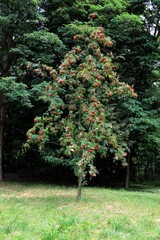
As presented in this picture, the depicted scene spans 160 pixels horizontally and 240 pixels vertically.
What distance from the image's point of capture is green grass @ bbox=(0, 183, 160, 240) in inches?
154

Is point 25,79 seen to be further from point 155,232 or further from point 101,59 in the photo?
point 155,232

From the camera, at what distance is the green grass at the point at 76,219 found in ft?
12.8

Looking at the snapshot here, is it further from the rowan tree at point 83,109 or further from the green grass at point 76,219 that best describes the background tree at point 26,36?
the green grass at point 76,219

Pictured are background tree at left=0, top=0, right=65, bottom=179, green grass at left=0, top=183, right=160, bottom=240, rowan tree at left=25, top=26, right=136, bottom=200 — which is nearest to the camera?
green grass at left=0, top=183, right=160, bottom=240

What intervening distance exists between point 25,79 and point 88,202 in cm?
676

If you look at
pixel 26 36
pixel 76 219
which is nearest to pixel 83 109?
pixel 76 219

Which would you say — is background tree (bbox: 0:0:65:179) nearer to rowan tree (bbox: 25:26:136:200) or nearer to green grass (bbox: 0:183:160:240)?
rowan tree (bbox: 25:26:136:200)

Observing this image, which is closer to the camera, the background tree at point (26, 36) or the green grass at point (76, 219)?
the green grass at point (76, 219)

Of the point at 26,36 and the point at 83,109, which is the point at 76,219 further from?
the point at 26,36

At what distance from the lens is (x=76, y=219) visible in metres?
4.57

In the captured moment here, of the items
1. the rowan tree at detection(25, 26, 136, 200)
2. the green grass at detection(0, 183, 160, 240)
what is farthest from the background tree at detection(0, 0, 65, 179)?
the green grass at detection(0, 183, 160, 240)

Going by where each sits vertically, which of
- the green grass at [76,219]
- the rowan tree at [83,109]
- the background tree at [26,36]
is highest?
the background tree at [26,36]

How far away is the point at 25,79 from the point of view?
12016 mm

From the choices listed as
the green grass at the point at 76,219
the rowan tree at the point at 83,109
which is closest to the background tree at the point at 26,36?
the rowan tree at the point at 83,109
